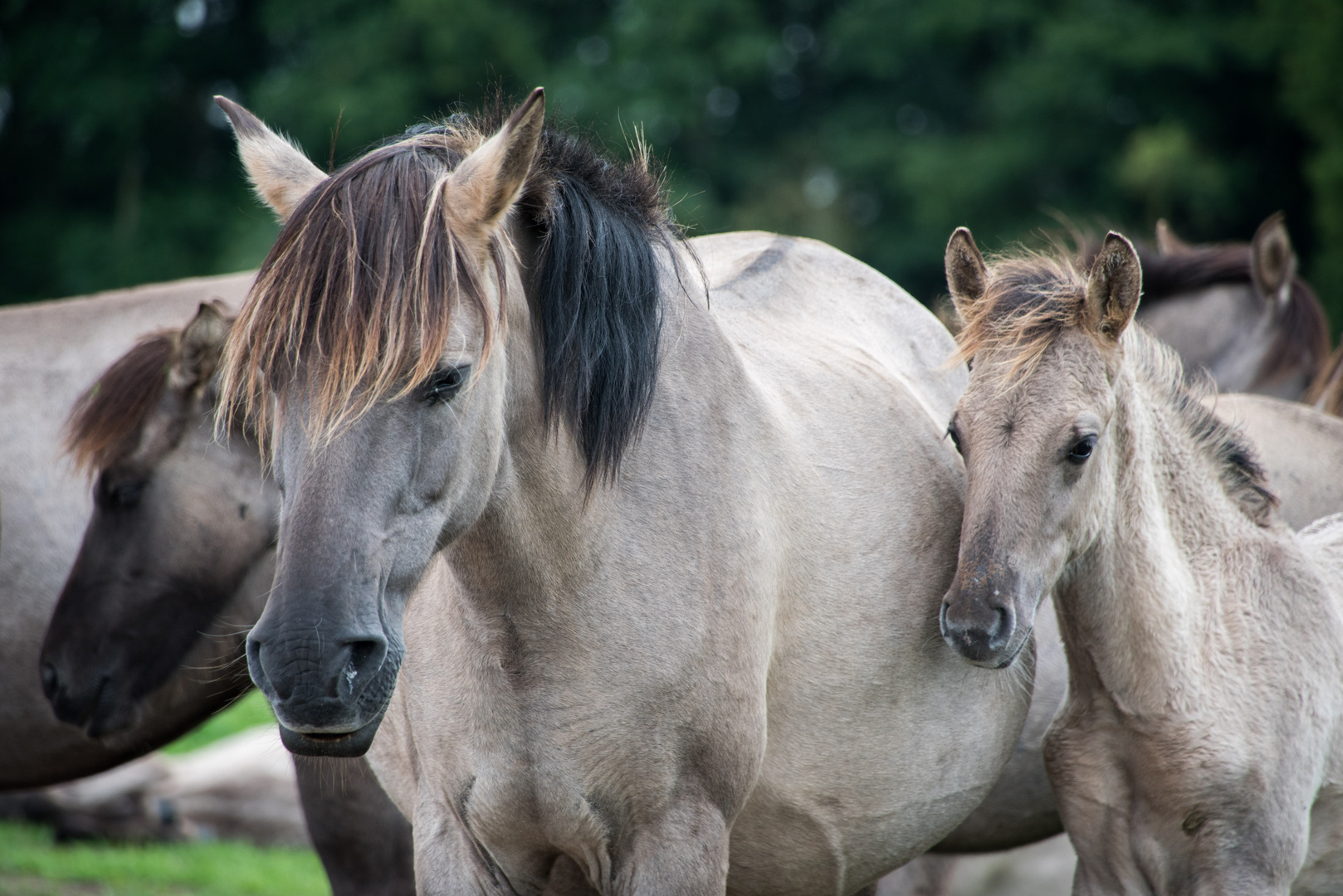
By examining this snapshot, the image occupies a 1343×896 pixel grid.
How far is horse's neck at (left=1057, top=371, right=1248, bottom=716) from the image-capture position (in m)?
3.25

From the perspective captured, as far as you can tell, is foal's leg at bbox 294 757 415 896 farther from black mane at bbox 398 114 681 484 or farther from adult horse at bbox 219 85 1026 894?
black mane at bbox 398 114 681 484

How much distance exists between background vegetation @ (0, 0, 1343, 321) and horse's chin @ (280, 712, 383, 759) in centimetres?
1530

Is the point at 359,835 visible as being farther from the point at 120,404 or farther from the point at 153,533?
the point at 120,404

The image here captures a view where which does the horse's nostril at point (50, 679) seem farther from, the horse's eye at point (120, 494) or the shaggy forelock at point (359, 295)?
the shaggy forelock at point (359, 295)

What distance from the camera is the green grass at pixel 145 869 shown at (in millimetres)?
5875

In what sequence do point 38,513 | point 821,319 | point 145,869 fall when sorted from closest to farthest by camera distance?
point 821,319 → point 38,513 → point 145,869

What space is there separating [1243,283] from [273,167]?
5.56 m

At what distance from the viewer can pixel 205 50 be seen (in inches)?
788

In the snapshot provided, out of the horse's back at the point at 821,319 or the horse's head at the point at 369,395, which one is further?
the horse's back at the point at 821,319

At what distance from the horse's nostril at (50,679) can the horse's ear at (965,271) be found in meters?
3.04

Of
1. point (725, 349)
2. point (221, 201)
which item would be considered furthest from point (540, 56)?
point (725, 349)

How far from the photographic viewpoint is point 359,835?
158 inches

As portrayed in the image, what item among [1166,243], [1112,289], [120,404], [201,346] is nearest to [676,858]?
[1112,289]

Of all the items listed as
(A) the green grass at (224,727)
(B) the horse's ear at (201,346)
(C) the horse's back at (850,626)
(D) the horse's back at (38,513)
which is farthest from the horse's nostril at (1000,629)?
(A) the green grass at (224,727)
